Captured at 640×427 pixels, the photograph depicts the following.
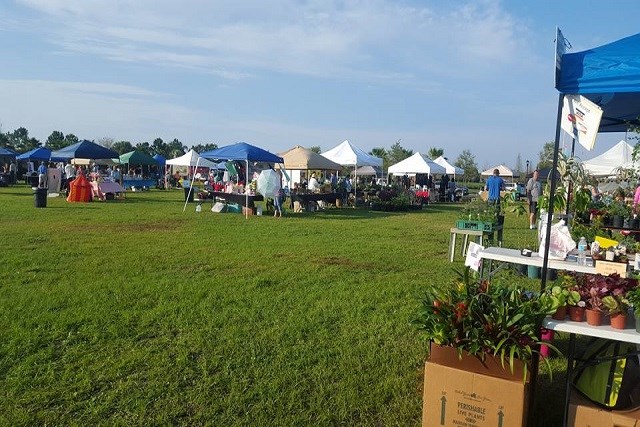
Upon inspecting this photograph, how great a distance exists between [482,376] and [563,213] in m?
3.63

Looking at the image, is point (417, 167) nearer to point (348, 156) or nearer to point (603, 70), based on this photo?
point (348, 156)

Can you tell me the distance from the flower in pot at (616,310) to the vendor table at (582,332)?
37mm

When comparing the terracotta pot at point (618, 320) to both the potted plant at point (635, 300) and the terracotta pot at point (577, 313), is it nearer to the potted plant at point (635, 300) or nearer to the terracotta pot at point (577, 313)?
the potted plant at point (635, 300)

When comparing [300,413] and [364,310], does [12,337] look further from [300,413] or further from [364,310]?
[364,310]

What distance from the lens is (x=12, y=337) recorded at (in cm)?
423

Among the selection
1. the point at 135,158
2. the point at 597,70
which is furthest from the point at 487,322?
the point at 135,158

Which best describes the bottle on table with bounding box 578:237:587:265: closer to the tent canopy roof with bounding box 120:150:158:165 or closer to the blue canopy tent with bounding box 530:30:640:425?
the blue canopy tent with bounding box 530:30:640:425

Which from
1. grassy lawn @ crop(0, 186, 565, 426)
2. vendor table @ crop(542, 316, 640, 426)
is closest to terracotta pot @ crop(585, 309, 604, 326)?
vendor table @ crop(542, 316, 640, 426)

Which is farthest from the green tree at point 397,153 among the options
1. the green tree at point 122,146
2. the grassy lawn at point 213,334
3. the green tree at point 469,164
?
the grassy lawn at point 213,334

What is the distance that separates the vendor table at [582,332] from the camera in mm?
2754

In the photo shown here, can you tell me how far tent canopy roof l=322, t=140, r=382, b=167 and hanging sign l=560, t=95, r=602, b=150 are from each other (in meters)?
16.9

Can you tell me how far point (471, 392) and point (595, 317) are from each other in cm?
85

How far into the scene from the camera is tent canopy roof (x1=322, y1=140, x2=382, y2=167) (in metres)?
20.3

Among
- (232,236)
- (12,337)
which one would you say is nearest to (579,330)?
(12,337)
